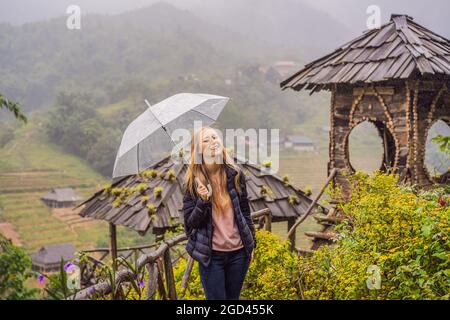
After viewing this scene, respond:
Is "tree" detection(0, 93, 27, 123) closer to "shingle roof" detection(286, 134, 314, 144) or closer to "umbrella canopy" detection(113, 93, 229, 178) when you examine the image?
"umbrella canopy" detection(113, 93, 229, 178)

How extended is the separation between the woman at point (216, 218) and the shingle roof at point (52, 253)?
42.6 meters

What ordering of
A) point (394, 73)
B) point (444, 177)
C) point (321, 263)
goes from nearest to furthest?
point (321, 263), point (394, 73), point (444, 177)

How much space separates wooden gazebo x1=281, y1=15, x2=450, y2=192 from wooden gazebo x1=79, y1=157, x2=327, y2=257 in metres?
1.82

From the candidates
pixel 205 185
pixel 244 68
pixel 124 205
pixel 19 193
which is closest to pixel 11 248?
pixel 124 205

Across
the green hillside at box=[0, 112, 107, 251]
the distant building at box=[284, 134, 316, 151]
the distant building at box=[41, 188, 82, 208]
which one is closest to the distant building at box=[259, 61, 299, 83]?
the distant building at box=[284, 134, 316, 151]

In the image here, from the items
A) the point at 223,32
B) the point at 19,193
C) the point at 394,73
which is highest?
the point at 223,32

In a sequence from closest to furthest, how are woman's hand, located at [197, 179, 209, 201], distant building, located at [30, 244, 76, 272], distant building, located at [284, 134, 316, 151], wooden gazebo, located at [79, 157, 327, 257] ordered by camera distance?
woman's hand, located at [197, 179, 209, 201]
wooden gazebo, located at [79, 157, 327, 257]
distant building, located at [30, 244, 76, 272]
distant building, located at [284, 134, 316, 151]

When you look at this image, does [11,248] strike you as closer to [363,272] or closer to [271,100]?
[363,272]

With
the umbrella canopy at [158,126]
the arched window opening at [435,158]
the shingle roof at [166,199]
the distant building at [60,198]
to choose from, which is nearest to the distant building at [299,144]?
the distant building at [60,198]

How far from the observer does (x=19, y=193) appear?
56.1 meters

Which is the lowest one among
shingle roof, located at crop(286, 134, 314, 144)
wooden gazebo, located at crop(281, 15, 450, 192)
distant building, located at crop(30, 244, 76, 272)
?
distant building, located at crop(30, 244, 76, 272)

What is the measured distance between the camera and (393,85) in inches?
284

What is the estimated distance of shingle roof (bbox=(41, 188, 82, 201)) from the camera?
5353 centimetres
